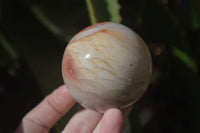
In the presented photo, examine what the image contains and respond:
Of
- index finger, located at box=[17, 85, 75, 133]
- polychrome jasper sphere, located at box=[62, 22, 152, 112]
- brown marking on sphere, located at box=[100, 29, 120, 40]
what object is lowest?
index finger, located at box=[17, 85, 75, 133]

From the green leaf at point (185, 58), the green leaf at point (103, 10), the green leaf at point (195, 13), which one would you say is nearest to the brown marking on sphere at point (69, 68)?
the green leaf at point (103, 10)

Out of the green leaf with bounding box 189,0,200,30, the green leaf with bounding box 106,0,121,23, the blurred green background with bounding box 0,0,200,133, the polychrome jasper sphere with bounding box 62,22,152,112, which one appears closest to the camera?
the polychrome jasper sphere with bounding box 62,22,152,112

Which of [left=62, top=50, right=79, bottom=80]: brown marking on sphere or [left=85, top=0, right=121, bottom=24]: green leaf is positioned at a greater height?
[left=85, top=0, right=121, bottom=24]: green leaf

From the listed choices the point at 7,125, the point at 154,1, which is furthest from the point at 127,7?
the point at 7,125

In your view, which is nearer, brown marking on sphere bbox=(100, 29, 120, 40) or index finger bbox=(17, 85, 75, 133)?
brown marking on sphere bbox=(100, 29, 120, 40)

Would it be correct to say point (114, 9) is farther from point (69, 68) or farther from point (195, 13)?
point (195, 13)

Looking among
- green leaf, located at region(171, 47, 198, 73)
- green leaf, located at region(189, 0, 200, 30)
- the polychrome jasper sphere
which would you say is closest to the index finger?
the polychrome jasper sphere

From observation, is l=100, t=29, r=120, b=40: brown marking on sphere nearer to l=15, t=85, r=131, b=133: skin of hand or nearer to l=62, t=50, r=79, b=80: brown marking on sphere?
l=62, t=50, r=79, b=80: brown marking on sphere

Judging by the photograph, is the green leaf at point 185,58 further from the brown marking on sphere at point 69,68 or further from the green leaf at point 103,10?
the brown marking on sphere at point 69,68
